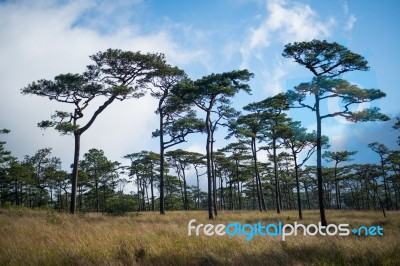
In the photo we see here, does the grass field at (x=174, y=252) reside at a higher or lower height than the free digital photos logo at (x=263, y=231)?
higher

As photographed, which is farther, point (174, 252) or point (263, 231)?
point (263, 231)

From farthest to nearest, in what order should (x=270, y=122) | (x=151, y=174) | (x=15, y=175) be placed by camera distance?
(x=151, y=174)
(x=15, y=175)
(x=270, y=122)

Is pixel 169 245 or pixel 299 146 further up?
pixel 299 146

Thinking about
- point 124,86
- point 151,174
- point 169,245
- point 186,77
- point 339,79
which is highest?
point 186,77

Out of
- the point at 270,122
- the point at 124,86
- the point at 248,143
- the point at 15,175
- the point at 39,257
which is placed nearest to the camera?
the point at 39,257

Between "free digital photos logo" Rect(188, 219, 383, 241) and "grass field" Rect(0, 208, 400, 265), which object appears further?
"free digital photos logo" Rect(188, 219, 383, 241)

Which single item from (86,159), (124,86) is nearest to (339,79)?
(124,86)

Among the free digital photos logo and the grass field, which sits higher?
the grass field

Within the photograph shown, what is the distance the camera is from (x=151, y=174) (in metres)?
50.6

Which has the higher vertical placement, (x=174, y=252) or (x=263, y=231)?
(x=174, y=252)

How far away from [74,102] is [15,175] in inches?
984

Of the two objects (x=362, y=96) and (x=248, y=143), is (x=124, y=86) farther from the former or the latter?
(x=248, y=143)

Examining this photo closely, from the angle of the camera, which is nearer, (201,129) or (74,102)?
(74,102)

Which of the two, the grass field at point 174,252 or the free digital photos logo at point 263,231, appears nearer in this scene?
the grass field at point 174,252
